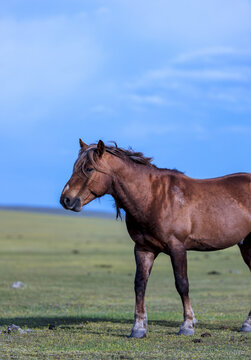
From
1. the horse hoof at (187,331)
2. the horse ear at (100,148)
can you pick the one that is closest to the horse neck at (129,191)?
the horse ear at (100,148)

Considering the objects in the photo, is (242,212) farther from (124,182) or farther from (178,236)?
(124,182)

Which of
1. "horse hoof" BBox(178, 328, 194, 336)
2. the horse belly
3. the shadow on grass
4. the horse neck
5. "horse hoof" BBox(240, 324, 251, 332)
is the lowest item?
the shadow on grass

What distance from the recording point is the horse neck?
995 centimetres

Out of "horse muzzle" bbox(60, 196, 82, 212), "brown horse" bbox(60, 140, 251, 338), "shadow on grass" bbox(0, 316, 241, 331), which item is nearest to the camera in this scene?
"horse muzzle" bbox(60, 196, 82, 212)

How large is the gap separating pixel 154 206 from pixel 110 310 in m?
6.15

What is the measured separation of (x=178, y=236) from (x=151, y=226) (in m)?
0.42

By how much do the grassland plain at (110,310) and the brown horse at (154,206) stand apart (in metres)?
0.85

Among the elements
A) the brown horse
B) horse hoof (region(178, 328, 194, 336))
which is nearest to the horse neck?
the brown horse

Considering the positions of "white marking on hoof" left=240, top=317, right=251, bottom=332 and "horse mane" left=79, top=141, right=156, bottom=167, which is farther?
"white marking on hoof" left=240, top=317, right=251, bottom=332

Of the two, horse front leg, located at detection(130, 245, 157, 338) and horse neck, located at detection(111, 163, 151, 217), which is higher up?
horse neck, located at detection(111, 163, 151, 217)

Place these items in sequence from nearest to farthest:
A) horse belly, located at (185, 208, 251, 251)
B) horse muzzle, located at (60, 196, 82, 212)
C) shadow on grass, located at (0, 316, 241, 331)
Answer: horse muzzle, located at (60, 196, 82, 212) → horse belly, located at (185, 208, 251, 251) → shadow on grass, located at (0, 316, 241, 331)

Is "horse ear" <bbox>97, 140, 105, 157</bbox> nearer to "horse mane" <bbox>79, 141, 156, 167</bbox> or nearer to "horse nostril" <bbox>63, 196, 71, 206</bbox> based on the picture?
"horse mane" <bbox>79, 141, 156, 167</bbox>

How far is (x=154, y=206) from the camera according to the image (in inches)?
394

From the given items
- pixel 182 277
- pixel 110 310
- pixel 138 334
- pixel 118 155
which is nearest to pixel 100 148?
pixel 118 155
